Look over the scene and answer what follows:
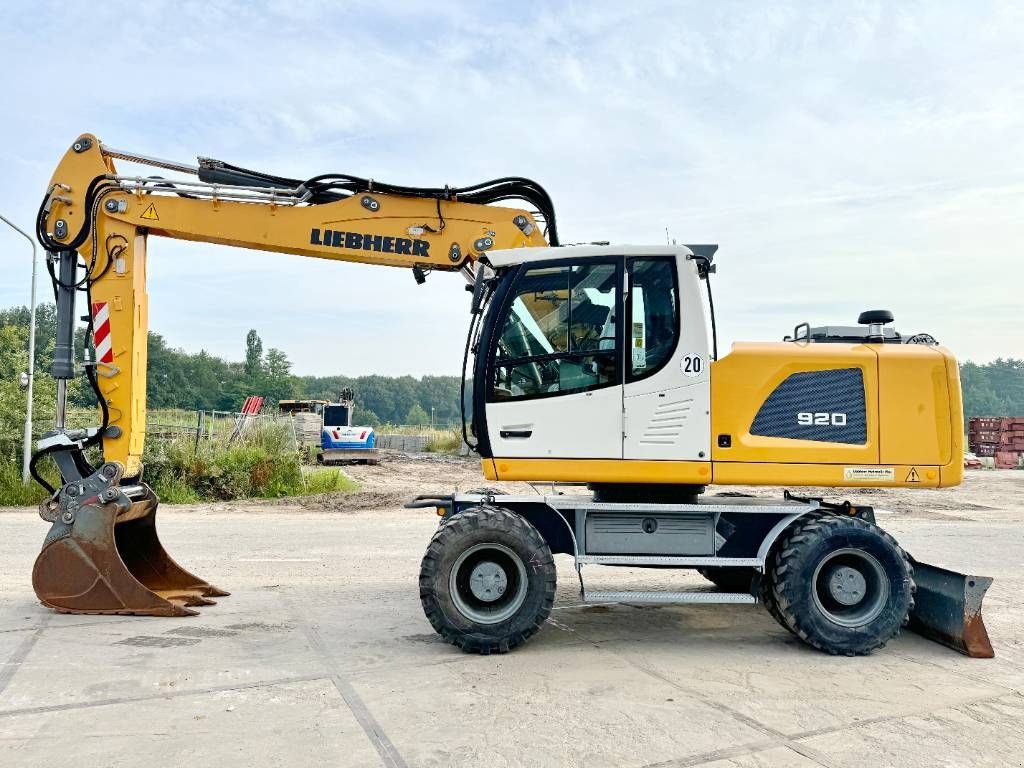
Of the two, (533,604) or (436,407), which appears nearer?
(533,604)

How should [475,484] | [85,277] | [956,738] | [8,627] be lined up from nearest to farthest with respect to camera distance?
1. [956,738]
2. [8,627]
3. [85,277]
4. [475,484]

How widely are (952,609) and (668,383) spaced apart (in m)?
2.78

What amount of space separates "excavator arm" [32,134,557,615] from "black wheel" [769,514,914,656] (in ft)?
11.6

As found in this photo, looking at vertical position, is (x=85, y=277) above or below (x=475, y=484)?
above

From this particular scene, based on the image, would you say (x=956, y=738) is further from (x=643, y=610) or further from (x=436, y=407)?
(x=436, y=407)

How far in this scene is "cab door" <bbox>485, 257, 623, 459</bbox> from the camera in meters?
6.57

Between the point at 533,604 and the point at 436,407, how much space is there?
99716 millimetres

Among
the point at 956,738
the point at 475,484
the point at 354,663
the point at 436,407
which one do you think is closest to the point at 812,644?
the point at 956,738

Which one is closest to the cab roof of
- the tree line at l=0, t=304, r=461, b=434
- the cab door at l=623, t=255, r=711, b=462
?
the cab door at l=623, t=255, r=711, b=462

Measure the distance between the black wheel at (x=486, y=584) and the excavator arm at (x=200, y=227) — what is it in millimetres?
2637

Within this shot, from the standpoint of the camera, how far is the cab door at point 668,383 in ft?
21.6

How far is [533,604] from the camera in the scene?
6.30 m

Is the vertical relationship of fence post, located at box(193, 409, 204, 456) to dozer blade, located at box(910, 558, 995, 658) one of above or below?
above

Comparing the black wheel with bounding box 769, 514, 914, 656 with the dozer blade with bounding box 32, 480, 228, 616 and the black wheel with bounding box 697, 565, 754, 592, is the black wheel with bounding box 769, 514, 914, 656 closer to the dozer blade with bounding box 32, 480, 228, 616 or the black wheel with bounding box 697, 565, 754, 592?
the black wheel with bounding box 697, 565, 754, 592
